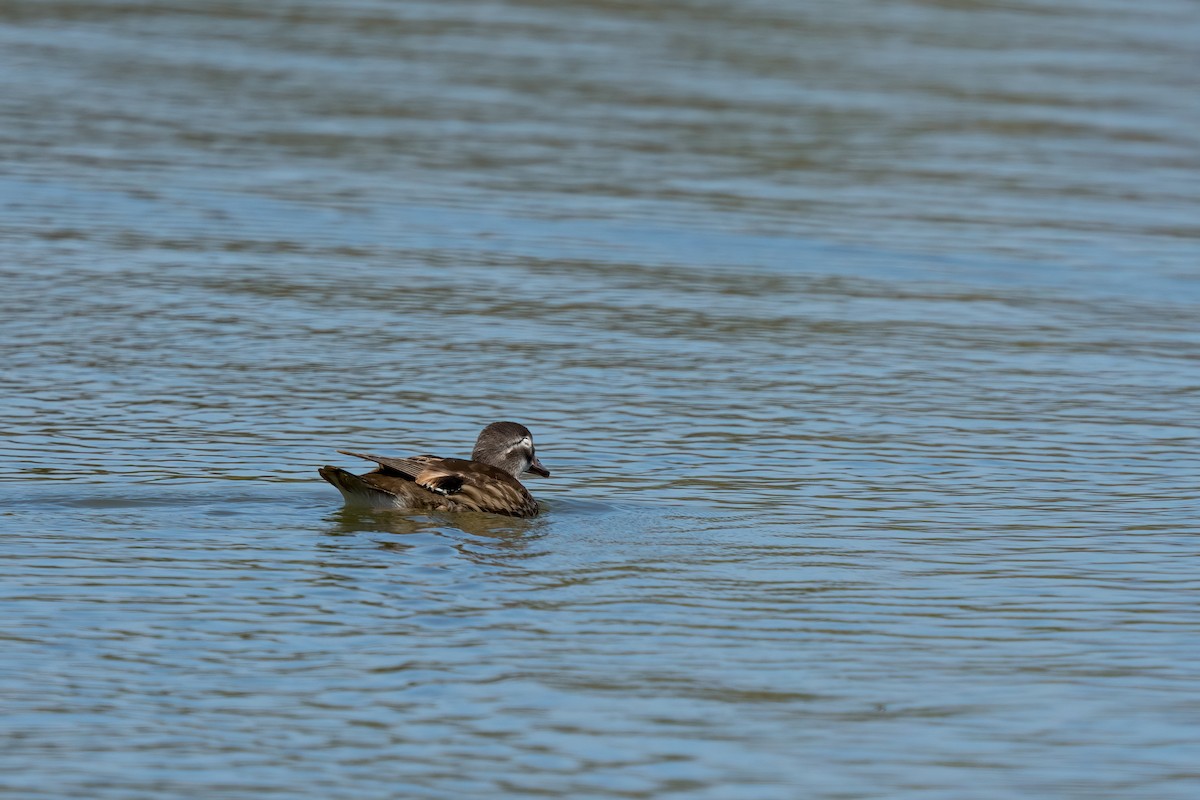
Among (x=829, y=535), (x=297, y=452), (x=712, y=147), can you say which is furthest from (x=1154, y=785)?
(x=712, y=147)

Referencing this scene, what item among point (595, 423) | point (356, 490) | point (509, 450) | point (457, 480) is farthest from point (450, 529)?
point (595, 423)

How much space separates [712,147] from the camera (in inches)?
877

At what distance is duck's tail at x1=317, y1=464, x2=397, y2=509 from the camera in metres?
9.92

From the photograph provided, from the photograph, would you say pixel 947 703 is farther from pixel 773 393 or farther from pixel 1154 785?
pixel 773 393

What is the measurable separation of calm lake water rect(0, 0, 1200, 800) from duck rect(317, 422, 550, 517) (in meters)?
0.19

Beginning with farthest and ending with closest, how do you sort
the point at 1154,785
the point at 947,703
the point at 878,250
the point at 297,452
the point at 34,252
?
the point at 878,250 < the point at 34,252 < the point at 297,452 < the point at 947,703 < the point at 1154,785

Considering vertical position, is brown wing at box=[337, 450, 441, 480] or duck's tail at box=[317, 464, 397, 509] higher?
brown wing at box=[337, 450, 441, 480]

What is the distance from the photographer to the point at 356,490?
10141 millimetres

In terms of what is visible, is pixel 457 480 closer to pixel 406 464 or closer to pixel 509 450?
pixel 406 464

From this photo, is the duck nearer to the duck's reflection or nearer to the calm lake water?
the duck's reflection

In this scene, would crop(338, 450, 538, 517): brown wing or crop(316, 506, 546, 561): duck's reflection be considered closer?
crop(316, 506, 546, 561): duck's reflection

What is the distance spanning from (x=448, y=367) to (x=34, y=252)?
4.18 m

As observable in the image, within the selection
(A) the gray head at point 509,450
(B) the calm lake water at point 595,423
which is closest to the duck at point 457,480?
(A) the gray head at point 509,450

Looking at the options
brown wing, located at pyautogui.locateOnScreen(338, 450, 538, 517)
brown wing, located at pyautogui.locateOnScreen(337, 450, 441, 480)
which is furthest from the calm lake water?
brown wing, located at pyautogui.locateOnScreen(337, 450, 441, 480)
